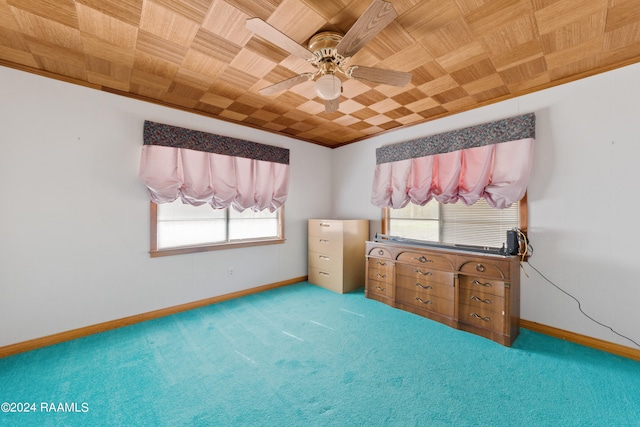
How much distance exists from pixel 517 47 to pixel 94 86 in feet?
12.8

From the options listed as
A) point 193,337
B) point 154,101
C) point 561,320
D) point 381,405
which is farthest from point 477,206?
point 154,101

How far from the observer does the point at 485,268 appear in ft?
8.49

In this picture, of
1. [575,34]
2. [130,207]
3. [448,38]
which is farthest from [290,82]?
[130,207]

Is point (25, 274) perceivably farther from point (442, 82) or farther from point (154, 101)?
point (442, 82)

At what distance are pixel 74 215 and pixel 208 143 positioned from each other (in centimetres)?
157

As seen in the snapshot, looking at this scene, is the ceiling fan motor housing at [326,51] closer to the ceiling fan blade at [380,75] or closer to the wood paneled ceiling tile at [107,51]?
the ceiling fan blade at [380,75]

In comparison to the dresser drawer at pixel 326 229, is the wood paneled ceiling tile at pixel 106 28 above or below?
above

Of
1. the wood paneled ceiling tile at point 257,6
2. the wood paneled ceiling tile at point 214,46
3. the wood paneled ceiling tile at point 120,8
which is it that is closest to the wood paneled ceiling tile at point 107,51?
the wood paneled ceiling tile at point 120,8

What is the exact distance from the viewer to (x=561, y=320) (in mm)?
2576

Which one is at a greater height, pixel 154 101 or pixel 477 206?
pixel 154 101

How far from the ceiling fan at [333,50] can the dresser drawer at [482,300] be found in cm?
218

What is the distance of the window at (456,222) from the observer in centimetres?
296

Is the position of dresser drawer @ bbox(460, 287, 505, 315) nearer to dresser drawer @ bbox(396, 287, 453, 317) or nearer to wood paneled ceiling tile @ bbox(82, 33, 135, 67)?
dresser drawer @ bbox(396, 287, 453, 317)

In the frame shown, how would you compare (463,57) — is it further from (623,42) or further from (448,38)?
(623,42)
